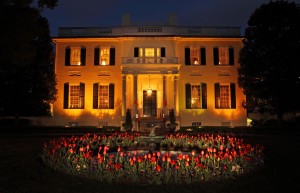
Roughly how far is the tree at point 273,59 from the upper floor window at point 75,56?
54.9 feet

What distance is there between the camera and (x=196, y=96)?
31016mm

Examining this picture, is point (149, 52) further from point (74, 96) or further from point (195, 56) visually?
point (74, 96)

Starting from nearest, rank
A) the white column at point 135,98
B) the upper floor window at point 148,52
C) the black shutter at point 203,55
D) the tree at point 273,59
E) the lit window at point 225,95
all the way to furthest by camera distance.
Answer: the tree at point 273,59 < the white column at point 135,98 < the upper floor window at point 148,52 < the lit window at point 225,95 < the black shutter at point 203,55

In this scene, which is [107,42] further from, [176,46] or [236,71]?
→ [236,71]

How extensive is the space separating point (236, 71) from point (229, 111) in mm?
4462

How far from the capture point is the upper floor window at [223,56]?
102ft

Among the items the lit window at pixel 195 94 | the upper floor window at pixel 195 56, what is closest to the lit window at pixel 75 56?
the upper floor window at pixel 195 56

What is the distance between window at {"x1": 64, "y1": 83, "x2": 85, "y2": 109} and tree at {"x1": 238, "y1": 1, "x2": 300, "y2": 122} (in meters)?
16.8

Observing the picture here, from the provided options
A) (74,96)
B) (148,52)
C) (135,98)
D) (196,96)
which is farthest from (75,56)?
(196,96)

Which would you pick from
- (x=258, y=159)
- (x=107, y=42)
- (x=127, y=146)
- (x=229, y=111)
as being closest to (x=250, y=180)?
(x=258, y=159)

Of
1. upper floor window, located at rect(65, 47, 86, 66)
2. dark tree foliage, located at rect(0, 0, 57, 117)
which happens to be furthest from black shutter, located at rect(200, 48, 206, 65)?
dark tree foliage, located at rect(0, 0, 57, 117)

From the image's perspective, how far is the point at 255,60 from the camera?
2784cm

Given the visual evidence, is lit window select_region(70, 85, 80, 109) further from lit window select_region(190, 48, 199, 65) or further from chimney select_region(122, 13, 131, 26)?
lit window select_region(190, 48, 199, 65)

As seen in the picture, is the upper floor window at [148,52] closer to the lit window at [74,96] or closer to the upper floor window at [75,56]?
the upper floor window at [75,56]
